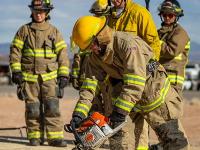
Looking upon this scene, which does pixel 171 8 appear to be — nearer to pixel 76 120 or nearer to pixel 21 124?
pixel 76 120

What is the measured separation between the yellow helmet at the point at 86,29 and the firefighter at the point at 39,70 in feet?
12.4

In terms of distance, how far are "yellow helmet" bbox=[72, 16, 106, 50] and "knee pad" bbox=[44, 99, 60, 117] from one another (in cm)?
390

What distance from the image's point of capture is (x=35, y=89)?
9.67 metres

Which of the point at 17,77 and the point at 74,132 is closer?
the point at 74,132

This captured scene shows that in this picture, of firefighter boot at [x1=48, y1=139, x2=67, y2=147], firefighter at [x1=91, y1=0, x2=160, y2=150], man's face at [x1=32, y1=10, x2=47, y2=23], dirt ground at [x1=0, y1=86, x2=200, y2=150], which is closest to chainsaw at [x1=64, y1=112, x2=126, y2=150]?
firefighter at [x1=91, y1=0, x2=160, y2=150]

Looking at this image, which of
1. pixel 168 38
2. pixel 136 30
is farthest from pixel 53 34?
pixel 136 30

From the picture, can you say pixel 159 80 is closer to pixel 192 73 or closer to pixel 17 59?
pixel 17 59

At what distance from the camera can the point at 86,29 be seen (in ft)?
19.0

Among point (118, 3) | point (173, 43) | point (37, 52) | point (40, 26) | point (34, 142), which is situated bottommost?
point (34, 142)

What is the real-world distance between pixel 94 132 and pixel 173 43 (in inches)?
110

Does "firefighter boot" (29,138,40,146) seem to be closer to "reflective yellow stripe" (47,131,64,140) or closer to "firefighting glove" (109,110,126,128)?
"reflective yellow stripe" (47,131,64,140)

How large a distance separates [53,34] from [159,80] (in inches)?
150

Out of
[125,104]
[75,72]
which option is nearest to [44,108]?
[75,72]

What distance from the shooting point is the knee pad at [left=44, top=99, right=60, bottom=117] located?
9.69 m
